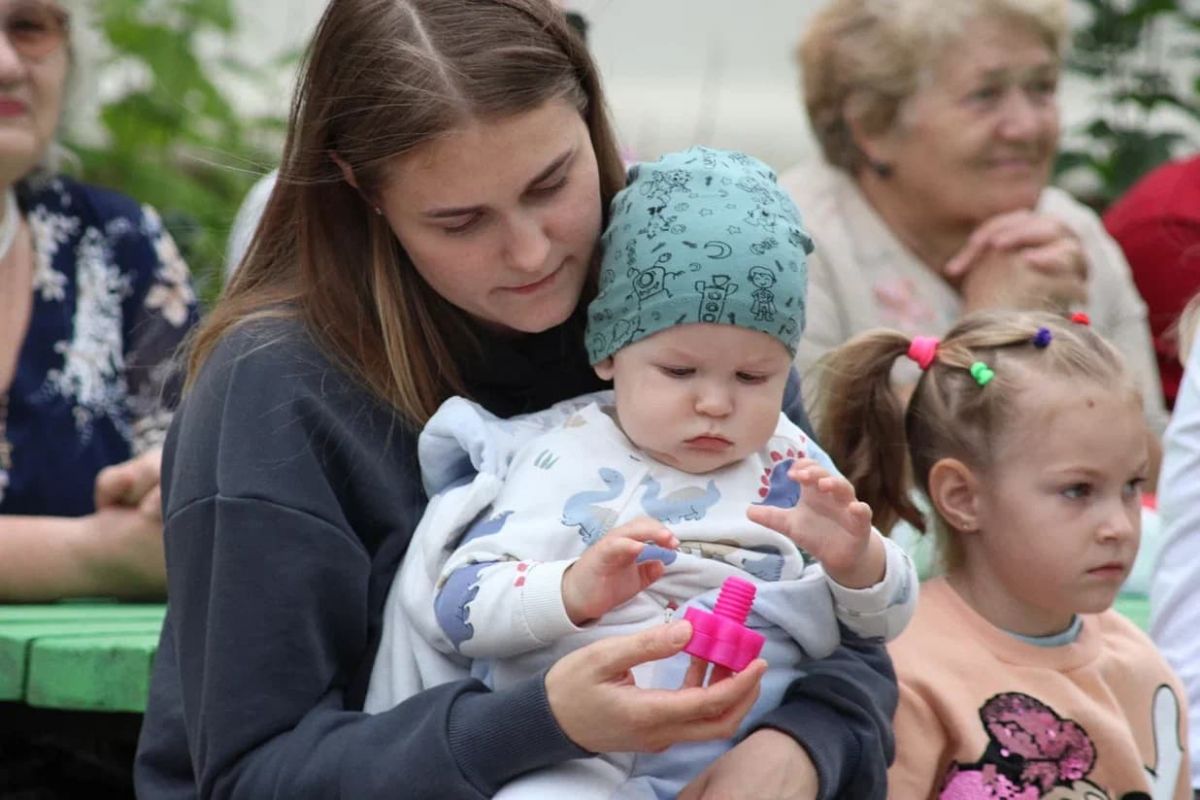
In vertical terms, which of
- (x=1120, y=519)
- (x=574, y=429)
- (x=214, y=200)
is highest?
(x=574, y=429)

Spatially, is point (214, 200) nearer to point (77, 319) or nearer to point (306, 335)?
point (77, 319)

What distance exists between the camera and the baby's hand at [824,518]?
6.64 ft

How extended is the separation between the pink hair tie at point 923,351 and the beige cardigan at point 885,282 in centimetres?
103

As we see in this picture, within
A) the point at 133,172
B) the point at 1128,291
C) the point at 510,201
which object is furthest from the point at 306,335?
the point at 133,172

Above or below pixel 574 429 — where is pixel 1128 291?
below

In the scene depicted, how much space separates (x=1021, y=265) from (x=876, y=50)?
2.02ft

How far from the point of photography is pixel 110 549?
3.04 metres

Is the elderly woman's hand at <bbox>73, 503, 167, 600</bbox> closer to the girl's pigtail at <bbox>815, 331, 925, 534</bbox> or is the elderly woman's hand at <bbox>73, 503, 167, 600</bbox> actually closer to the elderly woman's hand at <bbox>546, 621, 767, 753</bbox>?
the girl's pigtail at <bbox>815, 331, 925, 534</bbox>

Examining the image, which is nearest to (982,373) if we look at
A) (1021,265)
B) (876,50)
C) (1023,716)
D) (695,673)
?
(1023,716)

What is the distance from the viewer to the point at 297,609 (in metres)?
2.14

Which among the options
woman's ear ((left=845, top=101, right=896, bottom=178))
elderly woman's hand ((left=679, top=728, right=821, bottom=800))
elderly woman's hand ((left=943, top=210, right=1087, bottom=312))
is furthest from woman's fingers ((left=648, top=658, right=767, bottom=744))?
woman's ear ((left=845, top=101, right=896, bottom=178))

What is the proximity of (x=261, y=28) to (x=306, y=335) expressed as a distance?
4.27 meters

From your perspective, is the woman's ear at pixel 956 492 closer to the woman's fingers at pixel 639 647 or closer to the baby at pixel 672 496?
the baby at pixel 672 496

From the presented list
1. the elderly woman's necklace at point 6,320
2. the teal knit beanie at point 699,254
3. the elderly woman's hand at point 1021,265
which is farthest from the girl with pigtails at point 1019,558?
the elderly woman's necklace at point 6,320
